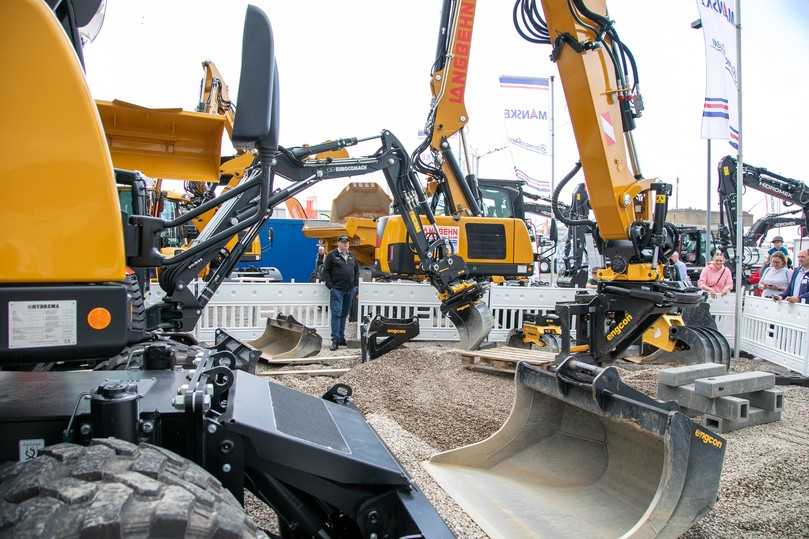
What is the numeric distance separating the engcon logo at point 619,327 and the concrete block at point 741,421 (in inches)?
64.3

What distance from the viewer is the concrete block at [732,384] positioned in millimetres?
4789

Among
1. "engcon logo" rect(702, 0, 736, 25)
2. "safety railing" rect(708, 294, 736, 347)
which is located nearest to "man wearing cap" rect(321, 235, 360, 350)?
"safety railing" rect(708, 294, 736, 347)

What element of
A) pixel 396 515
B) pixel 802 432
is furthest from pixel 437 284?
pixel 396 515

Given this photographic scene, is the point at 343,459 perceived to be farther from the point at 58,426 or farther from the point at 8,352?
the point at 8,352

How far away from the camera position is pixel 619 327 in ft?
21.8

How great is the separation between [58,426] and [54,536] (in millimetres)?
479

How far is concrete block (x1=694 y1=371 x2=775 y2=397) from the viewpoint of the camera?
4.79 m

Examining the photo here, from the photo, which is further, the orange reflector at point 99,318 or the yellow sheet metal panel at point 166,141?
the yellow sheet metal panel at point 166,141

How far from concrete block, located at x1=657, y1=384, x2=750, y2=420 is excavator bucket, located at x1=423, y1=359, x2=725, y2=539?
6.55 feet

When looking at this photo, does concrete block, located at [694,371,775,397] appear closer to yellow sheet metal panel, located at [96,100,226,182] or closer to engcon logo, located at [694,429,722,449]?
A: engcon logo, located at [694,429,722,449]

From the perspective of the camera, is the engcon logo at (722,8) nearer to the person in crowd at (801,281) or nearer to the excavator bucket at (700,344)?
the person in crowd at (801,281)

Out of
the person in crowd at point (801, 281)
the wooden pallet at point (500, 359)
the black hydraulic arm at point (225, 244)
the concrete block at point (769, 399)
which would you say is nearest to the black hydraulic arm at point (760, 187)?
the person in crowd at point (801, 281)

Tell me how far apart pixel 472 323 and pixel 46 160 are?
6933 millimetres

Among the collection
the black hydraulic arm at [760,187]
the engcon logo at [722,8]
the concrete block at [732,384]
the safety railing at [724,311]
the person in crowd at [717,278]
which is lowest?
the concrete block at [732,384]
